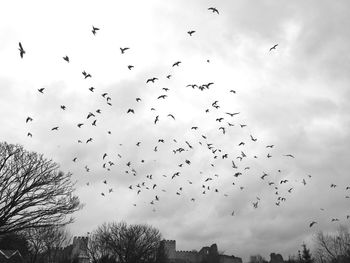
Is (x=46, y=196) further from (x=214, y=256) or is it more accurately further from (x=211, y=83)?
(x=214, y=256)

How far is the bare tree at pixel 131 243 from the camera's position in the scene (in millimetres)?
74250

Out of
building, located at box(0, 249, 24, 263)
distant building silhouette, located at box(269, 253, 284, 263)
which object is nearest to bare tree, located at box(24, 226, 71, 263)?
building, located at box(0, 249, 24, 263)

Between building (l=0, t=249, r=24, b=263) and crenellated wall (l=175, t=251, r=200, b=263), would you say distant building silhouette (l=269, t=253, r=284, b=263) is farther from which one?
building (l=0, t=249, r=24, b=263)

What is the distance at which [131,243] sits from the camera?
7550 centimetres

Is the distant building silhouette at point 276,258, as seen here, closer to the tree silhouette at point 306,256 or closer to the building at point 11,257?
the tree silhouette at point 306,256

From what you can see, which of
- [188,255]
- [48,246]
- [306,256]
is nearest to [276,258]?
[188,255]

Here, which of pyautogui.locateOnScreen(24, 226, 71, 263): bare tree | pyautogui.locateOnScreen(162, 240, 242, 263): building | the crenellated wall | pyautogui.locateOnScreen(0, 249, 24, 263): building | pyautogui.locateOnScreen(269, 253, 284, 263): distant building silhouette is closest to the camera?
pyautogui.locateOnScreen(24, 226, 71, 263): bare tree

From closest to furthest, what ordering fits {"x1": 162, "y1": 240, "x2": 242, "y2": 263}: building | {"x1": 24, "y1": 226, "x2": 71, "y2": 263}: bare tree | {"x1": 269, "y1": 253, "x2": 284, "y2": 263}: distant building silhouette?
1. {"x1": 24, "y1": 226, "x2": 71, "y2": 263}: bare tree
2. {"x1": 162, "y1": 240, "x2": 242, "y2": 263}: building
3. {"x1": 269, "y1": 253, "x2": 284, "y2": 263}: distant building silhouette

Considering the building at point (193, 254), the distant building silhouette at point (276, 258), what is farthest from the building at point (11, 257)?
the distant building silhouette at point (276, 258)

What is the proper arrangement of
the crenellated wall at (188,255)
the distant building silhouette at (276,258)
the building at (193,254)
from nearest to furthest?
the building at (193,254) → the crenellated wall at (188,255) → the distant building silhouette at (276,258)

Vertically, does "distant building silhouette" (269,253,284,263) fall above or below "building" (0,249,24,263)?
above

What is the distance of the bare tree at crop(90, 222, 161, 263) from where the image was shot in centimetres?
7425

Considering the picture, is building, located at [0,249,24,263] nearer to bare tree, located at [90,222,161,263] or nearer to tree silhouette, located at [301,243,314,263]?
bare tree, located at [90,222,161,263]

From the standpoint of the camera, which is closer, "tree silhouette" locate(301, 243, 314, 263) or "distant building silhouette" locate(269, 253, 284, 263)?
"tree silhouette" locate(301, 243, 314, 263)
